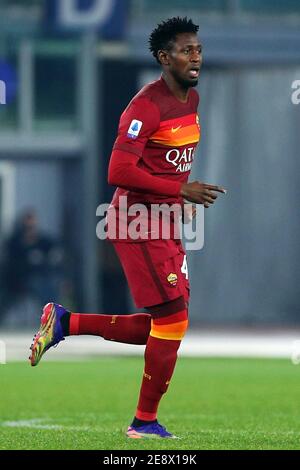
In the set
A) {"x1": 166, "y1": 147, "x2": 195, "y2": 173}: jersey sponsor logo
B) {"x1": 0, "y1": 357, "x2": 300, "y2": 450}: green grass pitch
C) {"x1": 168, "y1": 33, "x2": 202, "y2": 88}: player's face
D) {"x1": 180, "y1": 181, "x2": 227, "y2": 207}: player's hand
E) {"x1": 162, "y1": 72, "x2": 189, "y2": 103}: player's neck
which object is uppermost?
{"x1": 168, "y1": 33, "x2": 202, "y2": 88}: player's face

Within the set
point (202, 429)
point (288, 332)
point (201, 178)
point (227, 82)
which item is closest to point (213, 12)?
point (227, 82)

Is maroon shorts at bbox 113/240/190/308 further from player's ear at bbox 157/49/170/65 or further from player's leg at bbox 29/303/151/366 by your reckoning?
player's ear at bbox 157/49/170/65

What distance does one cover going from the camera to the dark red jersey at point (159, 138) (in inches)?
320

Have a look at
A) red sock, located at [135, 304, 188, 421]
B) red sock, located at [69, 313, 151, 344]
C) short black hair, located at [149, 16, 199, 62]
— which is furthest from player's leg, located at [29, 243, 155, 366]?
short black hair, located at [149, 16, 199, 62]

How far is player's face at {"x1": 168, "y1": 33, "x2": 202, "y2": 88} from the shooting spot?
8258 mm

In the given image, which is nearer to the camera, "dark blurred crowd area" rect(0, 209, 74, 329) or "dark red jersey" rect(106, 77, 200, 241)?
"dark red jersey" rect(106, 77, 200, 241)

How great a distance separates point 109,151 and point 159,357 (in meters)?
15.4

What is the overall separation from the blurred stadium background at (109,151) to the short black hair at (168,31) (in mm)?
14340

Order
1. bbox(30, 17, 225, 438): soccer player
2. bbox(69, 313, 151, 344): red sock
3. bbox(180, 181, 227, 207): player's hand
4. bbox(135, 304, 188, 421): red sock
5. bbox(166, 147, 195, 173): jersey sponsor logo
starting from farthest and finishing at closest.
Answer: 1. bbox(69, 313, 151, 344): red sock
2. bbox(166, 147, 195, 173): jersey sponsor logo
3. bbox(135, 304, 188, 421): red sock
4. bbox(30, 17, 225, 438): soccer player
5. bbox(180, 181, 227, 207): player's hand

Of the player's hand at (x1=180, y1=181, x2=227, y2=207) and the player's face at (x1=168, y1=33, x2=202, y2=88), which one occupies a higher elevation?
the player's face at (x1=168, y1=33, x2=202, y2=88)

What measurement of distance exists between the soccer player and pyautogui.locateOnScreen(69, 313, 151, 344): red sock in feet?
0.48

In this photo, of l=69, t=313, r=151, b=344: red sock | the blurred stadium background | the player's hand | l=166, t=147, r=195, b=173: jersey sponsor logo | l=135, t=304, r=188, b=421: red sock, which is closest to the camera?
the player's hand

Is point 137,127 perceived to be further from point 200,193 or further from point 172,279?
point 172,279

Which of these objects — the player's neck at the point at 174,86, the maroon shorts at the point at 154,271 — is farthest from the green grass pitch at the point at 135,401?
the player's neck at the point at 174,86
